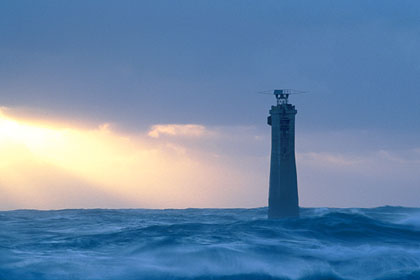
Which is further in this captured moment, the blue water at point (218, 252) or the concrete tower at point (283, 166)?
the concrete tower at point (283, 166)

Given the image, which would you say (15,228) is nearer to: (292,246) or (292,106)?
(292,246)

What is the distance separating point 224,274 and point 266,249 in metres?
3.88

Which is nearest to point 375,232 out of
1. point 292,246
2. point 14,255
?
point 292,246

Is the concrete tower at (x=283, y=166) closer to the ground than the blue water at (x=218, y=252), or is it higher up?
higher up

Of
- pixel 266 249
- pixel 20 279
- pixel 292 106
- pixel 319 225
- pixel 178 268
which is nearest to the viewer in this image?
pixel 20 279

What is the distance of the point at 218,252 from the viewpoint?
28.0m

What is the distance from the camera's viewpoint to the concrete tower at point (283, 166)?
1834 inches

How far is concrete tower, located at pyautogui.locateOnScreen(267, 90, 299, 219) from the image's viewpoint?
4659cm

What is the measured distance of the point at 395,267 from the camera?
26.9 m

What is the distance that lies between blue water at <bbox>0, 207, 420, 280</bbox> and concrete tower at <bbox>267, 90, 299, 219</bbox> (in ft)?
31.1

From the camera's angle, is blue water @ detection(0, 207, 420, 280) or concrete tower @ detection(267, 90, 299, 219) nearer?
blue water @ detection(0, 207, 420, 280)

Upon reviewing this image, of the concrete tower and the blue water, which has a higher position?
the concrete tower

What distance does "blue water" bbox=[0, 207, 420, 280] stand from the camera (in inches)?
1006

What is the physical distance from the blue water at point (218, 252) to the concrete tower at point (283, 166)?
9485 millimetres
